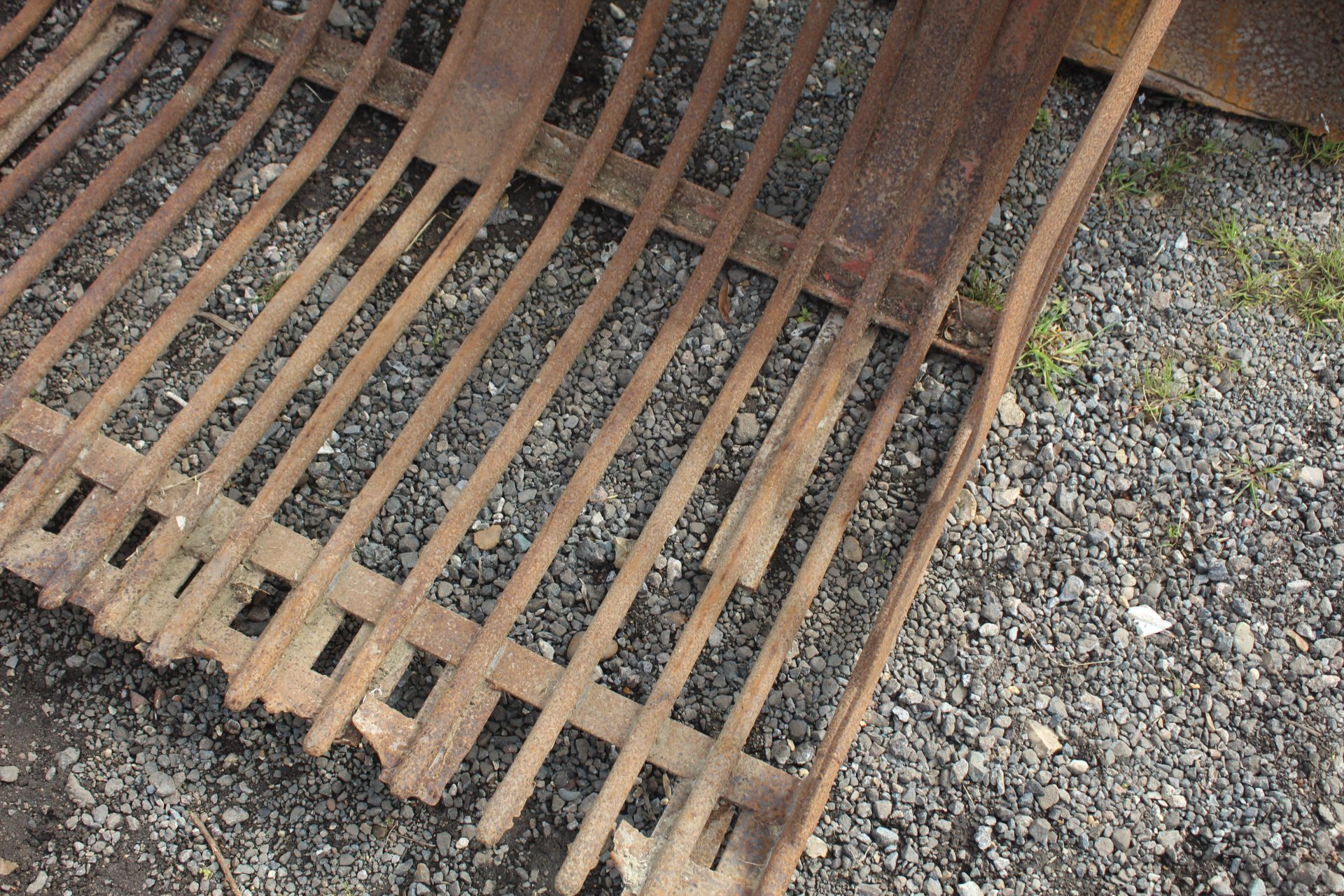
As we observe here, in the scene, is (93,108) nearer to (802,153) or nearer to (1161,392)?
(802,153)

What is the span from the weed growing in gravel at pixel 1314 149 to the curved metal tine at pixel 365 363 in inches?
93.8

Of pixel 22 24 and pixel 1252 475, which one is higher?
pixel 1252 475

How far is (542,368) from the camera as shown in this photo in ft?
8.71

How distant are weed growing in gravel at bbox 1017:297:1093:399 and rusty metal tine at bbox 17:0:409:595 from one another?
6.91 ft

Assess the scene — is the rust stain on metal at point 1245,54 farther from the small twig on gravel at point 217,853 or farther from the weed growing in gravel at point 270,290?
the small twig on gravel at point 217,853

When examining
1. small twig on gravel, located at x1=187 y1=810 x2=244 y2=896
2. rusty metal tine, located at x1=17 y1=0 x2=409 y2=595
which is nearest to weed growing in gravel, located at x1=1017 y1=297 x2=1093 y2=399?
rusty metal tine, located at x1=17 y1=0 x2=409 y2=595

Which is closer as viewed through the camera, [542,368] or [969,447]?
[969,447]

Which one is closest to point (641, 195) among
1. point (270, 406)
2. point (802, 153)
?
point (802, 153)

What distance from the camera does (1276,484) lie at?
295 centimetres

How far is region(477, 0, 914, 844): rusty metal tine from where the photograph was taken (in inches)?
86.4

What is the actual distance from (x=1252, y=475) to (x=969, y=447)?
119cm

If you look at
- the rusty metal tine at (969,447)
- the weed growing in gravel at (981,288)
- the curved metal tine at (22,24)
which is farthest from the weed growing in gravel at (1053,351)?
the curved metal tine at (22,24)

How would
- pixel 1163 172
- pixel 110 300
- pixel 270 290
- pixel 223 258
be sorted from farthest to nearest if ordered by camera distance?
pixel 1163 172 → pixel 270 290 → pixel 223 258 → pixel 110 300

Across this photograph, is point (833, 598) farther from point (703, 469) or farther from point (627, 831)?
point (627, 831)
